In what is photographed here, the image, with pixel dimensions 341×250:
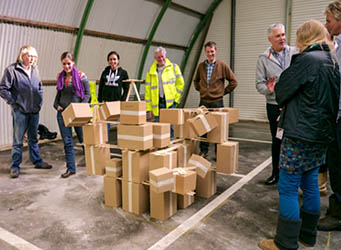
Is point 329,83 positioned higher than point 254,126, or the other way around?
point 329,83

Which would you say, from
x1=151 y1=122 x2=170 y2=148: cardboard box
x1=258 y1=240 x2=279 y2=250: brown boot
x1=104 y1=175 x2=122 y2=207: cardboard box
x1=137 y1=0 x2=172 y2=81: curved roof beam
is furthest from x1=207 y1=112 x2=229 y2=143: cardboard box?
x1=137 y1=0 x2=172 y2=81: curved roof beam

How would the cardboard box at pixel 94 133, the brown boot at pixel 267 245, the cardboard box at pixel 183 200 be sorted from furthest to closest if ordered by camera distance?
the cardboard box at pixel 94 133
the cardboard box at pixel 183 200
the brown boot at pixel 267 245

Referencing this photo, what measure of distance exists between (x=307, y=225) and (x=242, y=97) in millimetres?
8060

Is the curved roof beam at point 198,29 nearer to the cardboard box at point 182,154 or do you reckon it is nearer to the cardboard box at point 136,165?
the cardboard box at point 182,154

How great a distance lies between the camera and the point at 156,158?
2895 mm

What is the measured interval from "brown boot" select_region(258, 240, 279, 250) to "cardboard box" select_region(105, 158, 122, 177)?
1.57 metres

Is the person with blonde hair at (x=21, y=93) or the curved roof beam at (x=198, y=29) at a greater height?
the curved roof beam at (x=198, y=29)

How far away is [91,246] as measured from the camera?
2428mm

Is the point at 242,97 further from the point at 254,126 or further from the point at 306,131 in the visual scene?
the point at 306,131

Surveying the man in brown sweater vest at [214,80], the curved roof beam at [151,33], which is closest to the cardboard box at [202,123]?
the man in brown sweater vest at [214,80]

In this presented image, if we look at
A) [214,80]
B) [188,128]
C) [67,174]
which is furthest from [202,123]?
[67,174]

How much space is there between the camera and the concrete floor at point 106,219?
2.48 m

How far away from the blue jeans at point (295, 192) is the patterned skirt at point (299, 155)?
2.3 inches

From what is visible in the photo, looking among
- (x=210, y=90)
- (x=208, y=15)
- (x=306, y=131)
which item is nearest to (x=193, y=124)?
(x=306, y=131)
